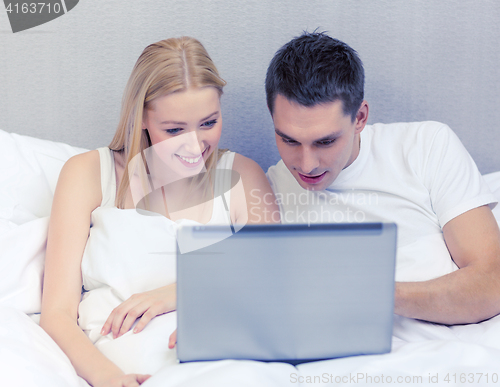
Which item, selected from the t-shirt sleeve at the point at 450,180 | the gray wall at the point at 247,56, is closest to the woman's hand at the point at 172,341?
the t-shirt sleeve at the point at 450,180

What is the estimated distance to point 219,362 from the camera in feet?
2.15

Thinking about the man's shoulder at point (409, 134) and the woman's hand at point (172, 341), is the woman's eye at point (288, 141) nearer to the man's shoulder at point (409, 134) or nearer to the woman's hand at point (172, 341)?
the man's shoulder at point (409, 134)

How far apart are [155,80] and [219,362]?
28.6 inches

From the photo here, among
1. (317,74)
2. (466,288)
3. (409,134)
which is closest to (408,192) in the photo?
(409,134)

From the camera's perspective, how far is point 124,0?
1444 millimetres

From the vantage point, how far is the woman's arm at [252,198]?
1189 millimetres

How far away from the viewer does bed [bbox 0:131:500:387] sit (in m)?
0.64

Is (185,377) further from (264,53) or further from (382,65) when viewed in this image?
(382,65)

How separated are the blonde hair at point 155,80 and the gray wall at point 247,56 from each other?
0.37 metres

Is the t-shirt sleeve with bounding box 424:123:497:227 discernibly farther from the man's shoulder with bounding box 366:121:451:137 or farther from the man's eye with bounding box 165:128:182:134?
the man's eye with bounding box 165:128:182:134

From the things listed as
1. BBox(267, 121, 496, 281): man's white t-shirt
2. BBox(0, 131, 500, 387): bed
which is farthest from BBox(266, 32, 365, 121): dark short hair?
BBox(0, 131, 500, 387): bed

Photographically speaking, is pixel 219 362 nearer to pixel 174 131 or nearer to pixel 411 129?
pixel 174 131

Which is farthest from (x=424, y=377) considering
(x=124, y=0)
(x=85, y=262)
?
(x=124, y=0)

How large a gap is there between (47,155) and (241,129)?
0.67 m
